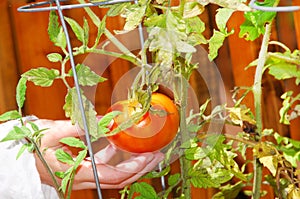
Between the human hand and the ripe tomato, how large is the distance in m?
0.02

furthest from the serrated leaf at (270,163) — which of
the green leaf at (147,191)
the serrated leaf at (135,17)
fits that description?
the serrated leaf at (135,17)

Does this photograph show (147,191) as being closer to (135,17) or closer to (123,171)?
(123,171)

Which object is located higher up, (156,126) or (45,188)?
(156,126)

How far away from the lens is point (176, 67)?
2.21ft

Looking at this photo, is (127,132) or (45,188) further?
(45,188)

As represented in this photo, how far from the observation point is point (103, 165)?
2.53ft

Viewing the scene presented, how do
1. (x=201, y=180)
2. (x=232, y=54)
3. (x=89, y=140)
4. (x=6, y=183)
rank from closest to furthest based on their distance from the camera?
1. (x=89, y=140)
2. (x=201, y=180)
3. (x=6, y=183)
4. (x=232, y=54)

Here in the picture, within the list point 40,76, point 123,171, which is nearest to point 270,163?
point 123,171

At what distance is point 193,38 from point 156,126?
0.11 metres

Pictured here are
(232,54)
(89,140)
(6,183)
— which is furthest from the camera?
(232,54)

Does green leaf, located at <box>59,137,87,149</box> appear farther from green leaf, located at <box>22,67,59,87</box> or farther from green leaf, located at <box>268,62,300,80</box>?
green leaf, located at <box>268,62,300,80</box>

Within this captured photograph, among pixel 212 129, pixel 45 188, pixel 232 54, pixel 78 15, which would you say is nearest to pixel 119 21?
pixel 78 15

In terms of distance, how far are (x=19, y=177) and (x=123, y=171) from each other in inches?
7.9

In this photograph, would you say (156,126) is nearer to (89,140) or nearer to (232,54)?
(89,140)
